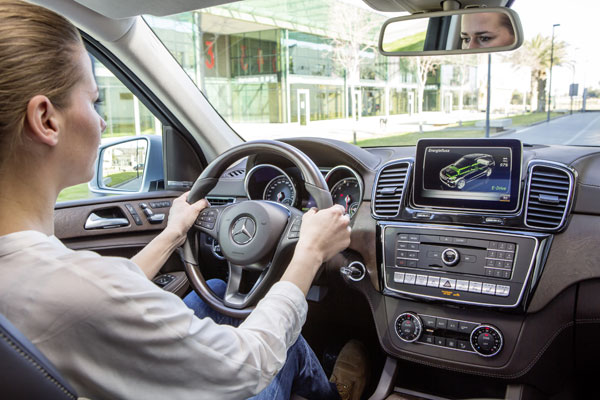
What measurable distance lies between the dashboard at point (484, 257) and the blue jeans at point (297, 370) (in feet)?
1.31

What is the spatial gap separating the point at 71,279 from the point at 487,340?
169 cm

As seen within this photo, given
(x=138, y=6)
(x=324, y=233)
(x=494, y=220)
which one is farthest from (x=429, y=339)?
(x=138, y=6)

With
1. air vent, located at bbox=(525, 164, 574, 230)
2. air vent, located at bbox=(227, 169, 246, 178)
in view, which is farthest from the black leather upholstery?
air vent, located at bbox=(227, 169, 246, 178)

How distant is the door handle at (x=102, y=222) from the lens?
271cm

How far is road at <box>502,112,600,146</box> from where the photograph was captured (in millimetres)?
2383

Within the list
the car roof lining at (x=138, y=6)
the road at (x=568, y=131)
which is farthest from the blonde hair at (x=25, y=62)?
the road at (x=568, y=131)

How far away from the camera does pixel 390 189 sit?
2.31 m

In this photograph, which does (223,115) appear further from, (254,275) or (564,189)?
(564,189)

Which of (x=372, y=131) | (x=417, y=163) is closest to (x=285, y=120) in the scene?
(x=372, y=131)

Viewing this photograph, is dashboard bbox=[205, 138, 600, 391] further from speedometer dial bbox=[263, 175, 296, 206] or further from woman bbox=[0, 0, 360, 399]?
woman bbox=[0, 0, 360, 399]

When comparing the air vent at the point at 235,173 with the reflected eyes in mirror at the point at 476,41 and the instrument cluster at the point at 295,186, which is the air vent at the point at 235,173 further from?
the reflected eyes in mirror at the point at 476,41

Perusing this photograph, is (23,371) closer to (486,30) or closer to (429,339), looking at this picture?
(429,339)

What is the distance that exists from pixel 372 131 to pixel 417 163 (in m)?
1.32

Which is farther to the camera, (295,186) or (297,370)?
(295,186)
